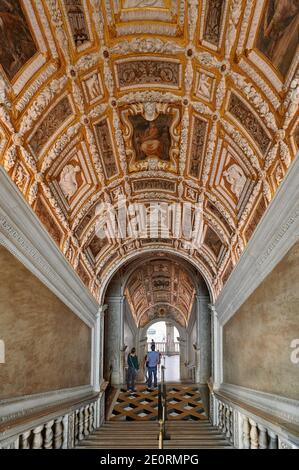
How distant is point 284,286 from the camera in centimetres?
697

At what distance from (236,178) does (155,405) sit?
9.92 m

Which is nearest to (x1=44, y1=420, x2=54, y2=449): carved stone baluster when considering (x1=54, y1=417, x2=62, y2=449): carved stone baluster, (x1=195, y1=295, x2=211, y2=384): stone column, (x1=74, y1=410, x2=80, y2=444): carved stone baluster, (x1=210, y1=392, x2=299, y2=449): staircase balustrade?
(x1=54, y1=417, x2=62, y2=449): carved stone baluster

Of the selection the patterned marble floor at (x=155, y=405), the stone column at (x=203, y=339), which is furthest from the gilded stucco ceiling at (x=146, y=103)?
the stone column at (x=203, y=339)

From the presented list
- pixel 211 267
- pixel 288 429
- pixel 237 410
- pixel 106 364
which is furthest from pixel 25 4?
pixel 106 364

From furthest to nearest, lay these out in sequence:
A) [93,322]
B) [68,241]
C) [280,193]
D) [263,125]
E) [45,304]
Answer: [93,322]
[68,241]
[45,304]
[263,125]
[280,193]

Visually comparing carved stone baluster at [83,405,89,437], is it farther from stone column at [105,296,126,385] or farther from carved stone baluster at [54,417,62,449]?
stone column at [105,296,126,385]

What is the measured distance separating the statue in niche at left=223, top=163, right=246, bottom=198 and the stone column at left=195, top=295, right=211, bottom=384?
1093 cm

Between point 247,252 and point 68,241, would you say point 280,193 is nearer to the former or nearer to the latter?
point 247,252

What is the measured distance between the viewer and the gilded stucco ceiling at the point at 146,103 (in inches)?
269

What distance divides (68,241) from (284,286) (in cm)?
588

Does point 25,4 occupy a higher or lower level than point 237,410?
higher

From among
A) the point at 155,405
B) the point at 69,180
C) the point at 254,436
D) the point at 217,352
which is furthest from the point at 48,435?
the point at 155,405

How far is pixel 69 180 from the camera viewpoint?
1031cm

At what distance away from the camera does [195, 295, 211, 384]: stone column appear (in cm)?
2028
